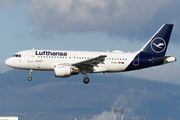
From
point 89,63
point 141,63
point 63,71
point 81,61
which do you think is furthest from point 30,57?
point 141,63

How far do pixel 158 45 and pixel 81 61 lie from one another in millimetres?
14020

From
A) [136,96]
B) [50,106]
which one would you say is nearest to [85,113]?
[50,106]

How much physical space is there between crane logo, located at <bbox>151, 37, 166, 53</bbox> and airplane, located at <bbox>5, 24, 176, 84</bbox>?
0.86 metres

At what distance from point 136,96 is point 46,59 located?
362 feet

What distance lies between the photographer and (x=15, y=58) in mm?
51625

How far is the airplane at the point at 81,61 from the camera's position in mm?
49781

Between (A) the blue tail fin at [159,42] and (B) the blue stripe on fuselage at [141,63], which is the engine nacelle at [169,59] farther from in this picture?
(A) the blue tail fin at [159,42]

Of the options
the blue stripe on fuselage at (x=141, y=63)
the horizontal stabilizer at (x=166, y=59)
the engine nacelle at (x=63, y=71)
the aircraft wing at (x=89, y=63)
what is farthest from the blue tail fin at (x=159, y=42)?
the engine nacelle at (x=63, y=71)

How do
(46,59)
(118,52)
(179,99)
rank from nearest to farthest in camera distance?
(46,59)
(118,52)
(179,99)

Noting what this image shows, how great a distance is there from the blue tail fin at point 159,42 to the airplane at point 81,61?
433 millimetres

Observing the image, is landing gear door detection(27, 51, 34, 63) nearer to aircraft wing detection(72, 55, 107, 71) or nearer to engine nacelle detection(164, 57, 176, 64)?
aircraft wing detection(72, 55, 107, 71)

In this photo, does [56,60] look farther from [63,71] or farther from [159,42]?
[159,42]

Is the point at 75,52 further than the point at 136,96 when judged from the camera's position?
No

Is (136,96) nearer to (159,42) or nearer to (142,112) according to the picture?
(142,112)
